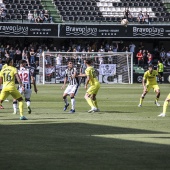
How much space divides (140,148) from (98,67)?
150ft

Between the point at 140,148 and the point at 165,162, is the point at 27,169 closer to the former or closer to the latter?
the point at 165,162

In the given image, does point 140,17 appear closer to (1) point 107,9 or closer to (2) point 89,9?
(1) point 107,9

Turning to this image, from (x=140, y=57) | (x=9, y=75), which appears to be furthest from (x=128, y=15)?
(x=9, y=75)

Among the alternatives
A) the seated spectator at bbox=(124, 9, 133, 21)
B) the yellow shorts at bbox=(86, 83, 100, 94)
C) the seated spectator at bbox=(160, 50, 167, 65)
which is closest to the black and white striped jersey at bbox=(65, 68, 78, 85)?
the yellow shorts at bbox=(86, 83, 100, 94)

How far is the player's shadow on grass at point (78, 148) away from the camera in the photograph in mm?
12757

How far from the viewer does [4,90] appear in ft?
77.7

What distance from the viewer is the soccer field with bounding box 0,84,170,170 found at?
42.3 feet

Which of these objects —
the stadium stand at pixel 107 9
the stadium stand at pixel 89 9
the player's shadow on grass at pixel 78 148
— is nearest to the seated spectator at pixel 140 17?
the stadium stand at pixel 89 9

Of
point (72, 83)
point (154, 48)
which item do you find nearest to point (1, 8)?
point (154, 48)

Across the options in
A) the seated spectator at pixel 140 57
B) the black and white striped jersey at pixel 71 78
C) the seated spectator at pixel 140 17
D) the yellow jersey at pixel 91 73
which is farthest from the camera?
the seated spectator at pixel 140 17

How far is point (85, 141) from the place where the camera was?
1688 centimetres

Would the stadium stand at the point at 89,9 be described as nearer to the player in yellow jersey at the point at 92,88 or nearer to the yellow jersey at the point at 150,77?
the yellow jersey at the point at 150,77

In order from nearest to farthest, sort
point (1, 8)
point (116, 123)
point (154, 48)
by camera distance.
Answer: point (116, 123)
point (1, 8)
point (154, 48)

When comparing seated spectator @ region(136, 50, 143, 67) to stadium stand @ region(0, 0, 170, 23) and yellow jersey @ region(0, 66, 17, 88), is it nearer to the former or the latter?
stadium stand @ region(0, 0, 170, 23)
